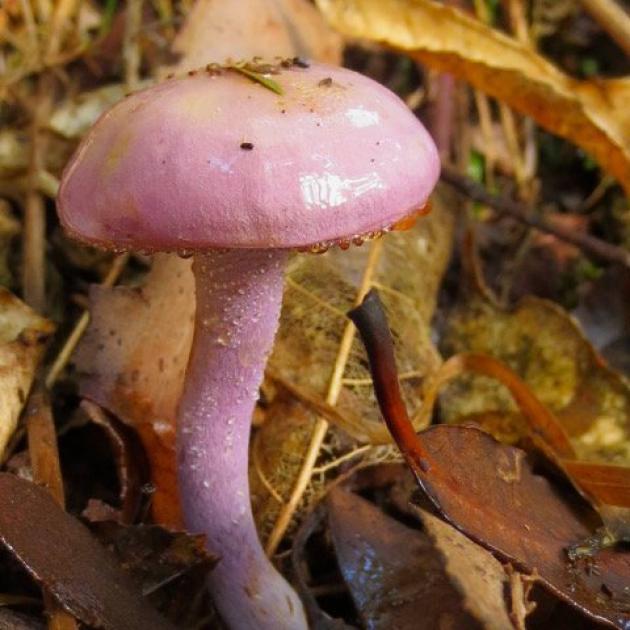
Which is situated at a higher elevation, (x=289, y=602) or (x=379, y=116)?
(x=379, y=116)

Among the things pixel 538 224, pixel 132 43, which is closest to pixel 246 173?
pixel 538 224

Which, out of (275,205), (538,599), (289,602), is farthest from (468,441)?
(275,205)

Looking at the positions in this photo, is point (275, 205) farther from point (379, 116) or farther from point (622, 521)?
point (622, 521)

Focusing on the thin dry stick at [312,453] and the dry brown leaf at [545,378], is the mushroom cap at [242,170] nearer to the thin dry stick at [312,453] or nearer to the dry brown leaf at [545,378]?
the thin dry stick at [312,453]

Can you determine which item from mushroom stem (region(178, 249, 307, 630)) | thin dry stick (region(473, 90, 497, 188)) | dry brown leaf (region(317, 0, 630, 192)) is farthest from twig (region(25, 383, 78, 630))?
thin dry stick (region(473, 90, 497, 188))

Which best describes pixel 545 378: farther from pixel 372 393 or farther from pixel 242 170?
pixel 242 170

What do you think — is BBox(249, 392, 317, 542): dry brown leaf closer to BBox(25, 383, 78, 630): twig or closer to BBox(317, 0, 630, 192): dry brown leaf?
BBox(25, 383, 78, 630): twig

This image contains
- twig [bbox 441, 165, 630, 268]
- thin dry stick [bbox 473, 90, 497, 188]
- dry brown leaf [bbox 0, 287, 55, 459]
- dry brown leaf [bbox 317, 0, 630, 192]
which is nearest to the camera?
dry brown leaf [bbox 0, 287, 55, 459]
